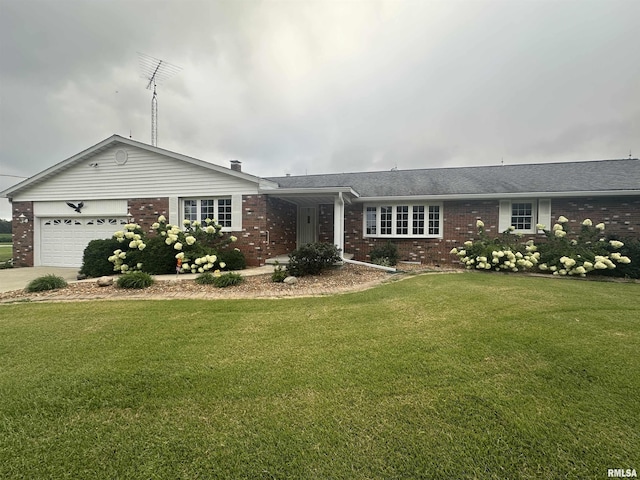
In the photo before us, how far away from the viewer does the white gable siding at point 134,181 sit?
1078 centimetres

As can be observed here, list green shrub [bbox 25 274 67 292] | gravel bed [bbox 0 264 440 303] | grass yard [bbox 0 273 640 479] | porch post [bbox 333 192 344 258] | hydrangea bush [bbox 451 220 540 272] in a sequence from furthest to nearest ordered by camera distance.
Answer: porch post [bbox 333 192 344 258] → hydrangea bush [bbox 451 220 540 272] → green shrub [bbox 25 274 67 292] → gravel bed [bbox 0 264 440 303] → grass yard [bbox 0 273 640 479]

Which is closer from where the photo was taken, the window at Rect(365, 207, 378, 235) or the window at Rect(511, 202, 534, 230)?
the window at Rect(511, 202, 534, 230)

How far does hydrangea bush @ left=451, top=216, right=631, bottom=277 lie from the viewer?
8.62 meters

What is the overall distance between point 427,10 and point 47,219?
60.3 feet

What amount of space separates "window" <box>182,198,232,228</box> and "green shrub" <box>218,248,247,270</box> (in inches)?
54.5

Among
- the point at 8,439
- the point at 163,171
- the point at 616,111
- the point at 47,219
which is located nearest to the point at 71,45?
the point at 163,171

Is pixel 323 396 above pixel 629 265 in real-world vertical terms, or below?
below

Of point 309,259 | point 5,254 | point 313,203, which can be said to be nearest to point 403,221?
point 313,203

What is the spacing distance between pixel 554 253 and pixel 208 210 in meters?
12.9

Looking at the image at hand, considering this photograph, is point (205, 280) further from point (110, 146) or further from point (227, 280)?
point (110, 146)

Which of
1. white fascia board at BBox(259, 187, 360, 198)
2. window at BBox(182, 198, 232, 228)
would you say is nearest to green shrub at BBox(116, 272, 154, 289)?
window at BBox(182, 198, 232, 228)

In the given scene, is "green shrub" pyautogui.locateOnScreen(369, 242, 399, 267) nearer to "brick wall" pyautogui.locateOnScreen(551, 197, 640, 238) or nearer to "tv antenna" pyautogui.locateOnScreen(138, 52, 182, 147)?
"brick wall" pyautogui.locateOnScreen(551, 197, 640, 238)

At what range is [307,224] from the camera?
44.6 feet

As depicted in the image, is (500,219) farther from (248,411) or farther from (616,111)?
(248,411)
